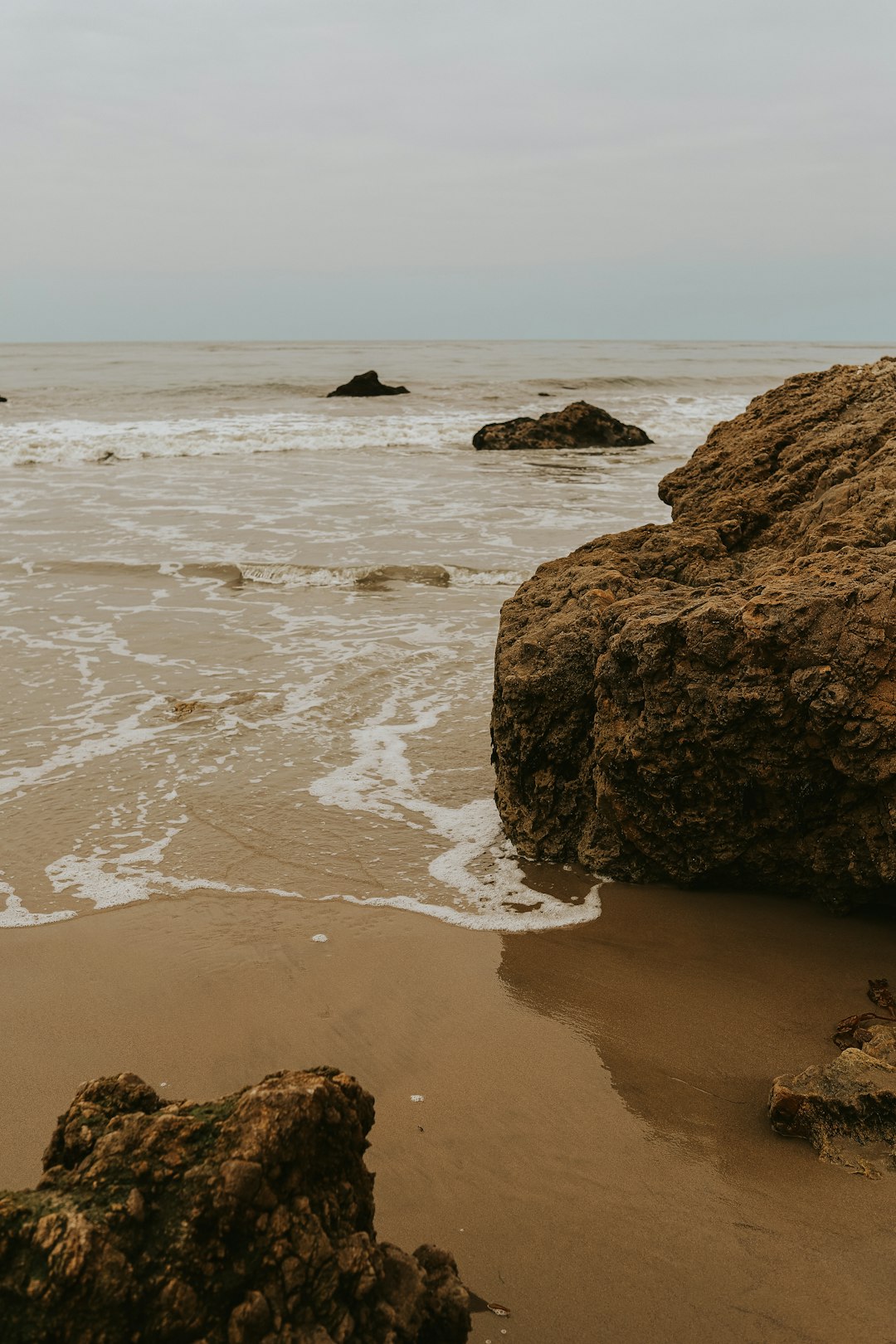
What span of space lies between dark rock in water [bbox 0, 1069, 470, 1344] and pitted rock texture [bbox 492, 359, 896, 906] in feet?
6.34

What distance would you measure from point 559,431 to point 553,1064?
1823cm

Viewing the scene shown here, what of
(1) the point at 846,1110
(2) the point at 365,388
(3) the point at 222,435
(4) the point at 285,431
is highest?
(2) the point at 365,388

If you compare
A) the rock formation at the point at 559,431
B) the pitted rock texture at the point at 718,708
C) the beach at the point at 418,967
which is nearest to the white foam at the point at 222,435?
the rock formation at the point at 559,431

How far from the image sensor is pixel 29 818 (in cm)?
419

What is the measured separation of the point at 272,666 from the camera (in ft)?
20.6

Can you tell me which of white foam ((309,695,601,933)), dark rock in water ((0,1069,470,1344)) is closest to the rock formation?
white foam ((309,695,601,933))

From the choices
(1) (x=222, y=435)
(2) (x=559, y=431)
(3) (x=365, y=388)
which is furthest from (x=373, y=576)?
(3) (x=365, y=388)

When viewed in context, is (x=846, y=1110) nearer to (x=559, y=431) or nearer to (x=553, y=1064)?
(x=553, y=1064)

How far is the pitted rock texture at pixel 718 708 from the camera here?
3.06 meters

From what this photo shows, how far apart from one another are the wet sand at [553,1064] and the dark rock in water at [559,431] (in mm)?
16981

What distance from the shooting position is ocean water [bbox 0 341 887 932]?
12.4ft

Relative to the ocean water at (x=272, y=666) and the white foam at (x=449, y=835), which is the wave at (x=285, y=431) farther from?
the white foam at (x=449, y=835)

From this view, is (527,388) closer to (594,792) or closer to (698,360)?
(698,360)

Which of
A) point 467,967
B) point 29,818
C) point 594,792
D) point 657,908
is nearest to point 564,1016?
point 467,967
